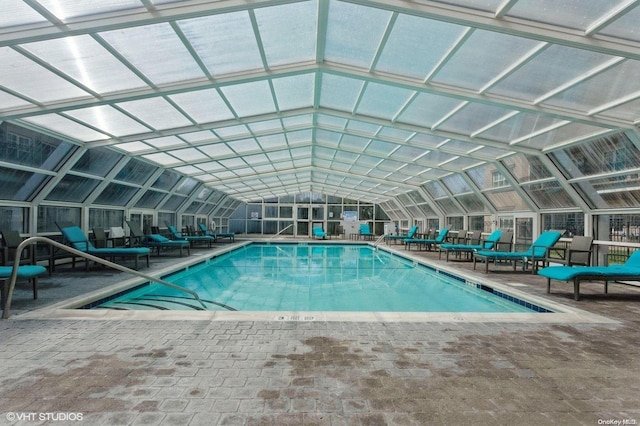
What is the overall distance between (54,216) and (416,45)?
9.69m

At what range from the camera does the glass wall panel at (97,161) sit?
30.8 ft

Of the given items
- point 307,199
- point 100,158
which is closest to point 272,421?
point 100,158

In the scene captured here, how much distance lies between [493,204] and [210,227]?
16919mm

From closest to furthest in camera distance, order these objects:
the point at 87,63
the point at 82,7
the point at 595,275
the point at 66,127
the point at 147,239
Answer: the point at 82,7, the point at 87,63, the point at 595,275, the point at 66,127, the point at 147,239

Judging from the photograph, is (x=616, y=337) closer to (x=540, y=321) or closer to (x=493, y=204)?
(x=540, y=321)

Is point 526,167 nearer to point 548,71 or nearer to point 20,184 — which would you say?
point 548,71

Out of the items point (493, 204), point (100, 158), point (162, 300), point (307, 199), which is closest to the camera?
point (162, 300)

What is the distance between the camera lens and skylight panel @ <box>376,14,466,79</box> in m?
4.95

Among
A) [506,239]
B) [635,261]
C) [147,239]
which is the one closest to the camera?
[635,261]

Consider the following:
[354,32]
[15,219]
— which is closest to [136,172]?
[15,219]

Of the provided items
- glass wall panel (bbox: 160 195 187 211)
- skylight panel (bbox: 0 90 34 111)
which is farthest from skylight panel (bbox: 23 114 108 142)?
glass wall panel (bbox: 160 195 187 211)

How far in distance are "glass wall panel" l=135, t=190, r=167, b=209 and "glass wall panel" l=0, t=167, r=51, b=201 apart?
5188 mm

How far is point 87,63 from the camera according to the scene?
17.8ft

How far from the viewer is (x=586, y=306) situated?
5.23 metres
